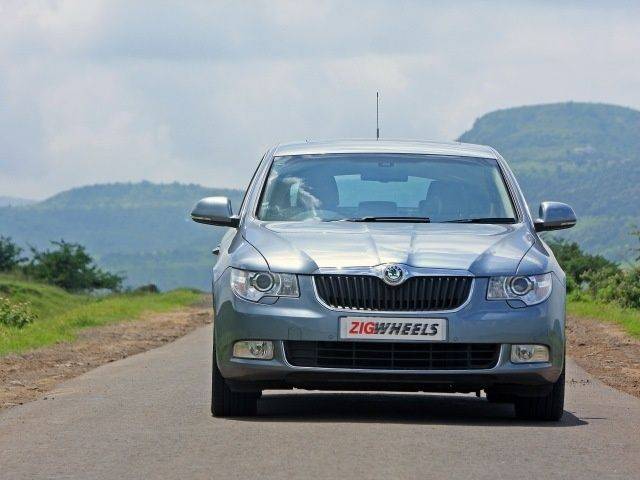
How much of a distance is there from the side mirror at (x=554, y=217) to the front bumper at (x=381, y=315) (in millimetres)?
877

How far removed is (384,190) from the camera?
11094mm

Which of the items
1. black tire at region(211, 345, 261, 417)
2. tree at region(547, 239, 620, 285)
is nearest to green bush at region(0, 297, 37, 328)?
black tire at region(211, 345, 261, 417)

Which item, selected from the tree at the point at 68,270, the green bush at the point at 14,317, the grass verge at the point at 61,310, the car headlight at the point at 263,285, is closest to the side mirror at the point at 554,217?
the car headlight at the point at 263,285

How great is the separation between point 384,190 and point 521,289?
1469mm

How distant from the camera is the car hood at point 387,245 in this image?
9891 millimetres

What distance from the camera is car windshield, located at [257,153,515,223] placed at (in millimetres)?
10930

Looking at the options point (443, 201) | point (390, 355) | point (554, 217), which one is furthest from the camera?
point (443, 201)

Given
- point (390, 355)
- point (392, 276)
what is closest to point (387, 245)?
point (392, 276)

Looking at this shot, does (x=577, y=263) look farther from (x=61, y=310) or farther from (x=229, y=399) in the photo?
(x=229, y=399)

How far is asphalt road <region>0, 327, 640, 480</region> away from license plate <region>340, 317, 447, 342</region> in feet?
1.63

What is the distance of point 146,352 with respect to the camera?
1881 centimetres

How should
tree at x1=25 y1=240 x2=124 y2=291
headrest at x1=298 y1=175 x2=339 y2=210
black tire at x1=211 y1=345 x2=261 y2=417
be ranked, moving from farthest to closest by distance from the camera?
1. tree at x1=25 y1=240 x2=124 y2=291
2. headrest at x1=298 y1=175 x2=339 y2=210
3. black tire at x1=211 y1=345 x2=261 y2=417

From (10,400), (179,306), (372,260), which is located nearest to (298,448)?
(372,260)

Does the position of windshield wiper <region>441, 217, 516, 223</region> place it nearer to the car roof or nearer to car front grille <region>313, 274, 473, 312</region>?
the car roof
